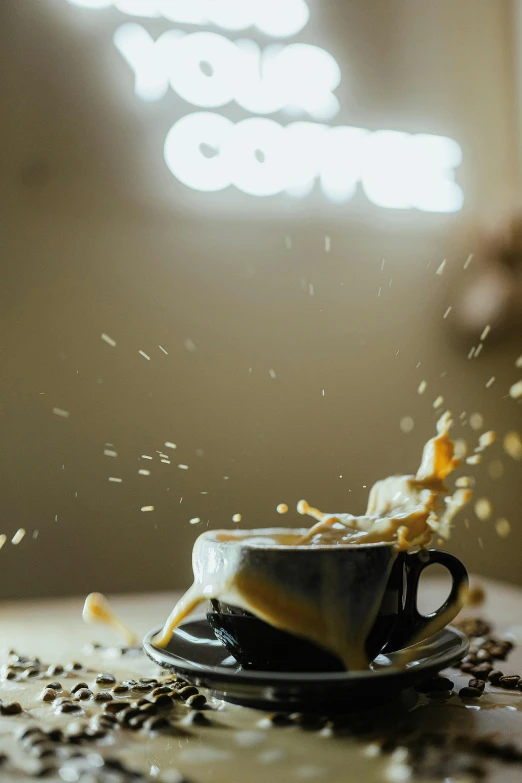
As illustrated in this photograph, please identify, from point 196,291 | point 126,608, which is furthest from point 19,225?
point 126,608

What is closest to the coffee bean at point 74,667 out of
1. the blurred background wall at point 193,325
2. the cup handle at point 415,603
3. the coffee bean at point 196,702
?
the coffee bean at point 196,702

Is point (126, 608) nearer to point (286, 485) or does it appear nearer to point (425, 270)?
point (286, 485)

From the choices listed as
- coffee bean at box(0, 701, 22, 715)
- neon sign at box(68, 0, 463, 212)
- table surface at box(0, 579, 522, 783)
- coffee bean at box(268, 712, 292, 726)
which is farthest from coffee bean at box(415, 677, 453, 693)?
neon sign at box(68, 0, 463, 212)

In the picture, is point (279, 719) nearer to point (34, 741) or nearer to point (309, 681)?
point (309, 681)

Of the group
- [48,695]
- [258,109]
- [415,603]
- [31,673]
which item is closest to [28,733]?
[48,695]

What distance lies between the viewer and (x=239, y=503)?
1.95 meters

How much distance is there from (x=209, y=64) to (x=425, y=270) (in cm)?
94

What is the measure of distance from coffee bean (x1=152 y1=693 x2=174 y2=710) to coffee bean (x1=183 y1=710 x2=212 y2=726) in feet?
0.12

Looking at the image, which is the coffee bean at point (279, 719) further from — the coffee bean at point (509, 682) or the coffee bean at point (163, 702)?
the coffee bean at point (509, 682)

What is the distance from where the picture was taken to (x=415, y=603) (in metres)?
0.69

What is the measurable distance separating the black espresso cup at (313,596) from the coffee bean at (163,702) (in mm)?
78

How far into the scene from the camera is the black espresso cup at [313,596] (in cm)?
62

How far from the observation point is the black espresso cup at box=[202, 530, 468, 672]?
24.5 inches

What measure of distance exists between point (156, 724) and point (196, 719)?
4 centimetres
